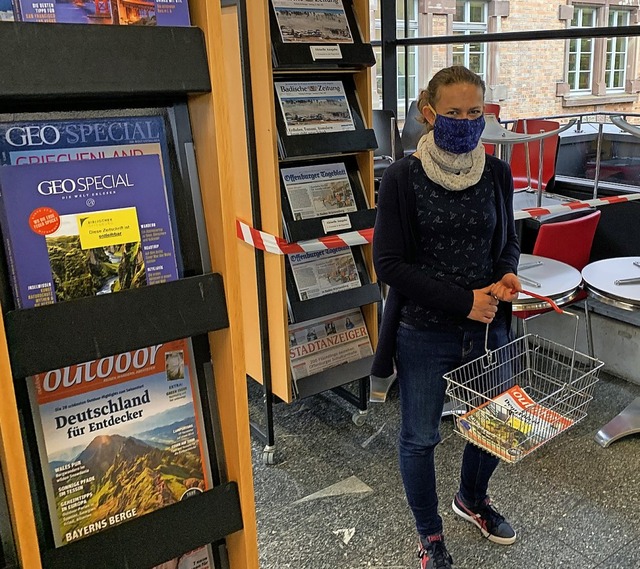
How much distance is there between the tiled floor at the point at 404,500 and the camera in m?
2.11

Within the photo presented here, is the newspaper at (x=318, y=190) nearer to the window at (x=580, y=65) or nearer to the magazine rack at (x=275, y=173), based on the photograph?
the magazine rack at (x=275, y=173)

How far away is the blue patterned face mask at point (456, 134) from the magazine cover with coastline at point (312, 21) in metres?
0.96

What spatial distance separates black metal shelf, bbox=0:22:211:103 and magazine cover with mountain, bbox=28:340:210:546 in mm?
405

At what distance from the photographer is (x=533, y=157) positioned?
4438mm

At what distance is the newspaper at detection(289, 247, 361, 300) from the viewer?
8.80 feet

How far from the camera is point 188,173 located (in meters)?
1.05

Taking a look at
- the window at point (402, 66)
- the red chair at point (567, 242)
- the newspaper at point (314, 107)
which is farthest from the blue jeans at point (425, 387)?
the window at point (402, 66)

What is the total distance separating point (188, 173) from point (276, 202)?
1.41 meters

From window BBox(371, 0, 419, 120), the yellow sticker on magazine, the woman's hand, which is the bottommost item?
the woman's hand

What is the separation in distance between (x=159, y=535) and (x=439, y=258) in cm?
105

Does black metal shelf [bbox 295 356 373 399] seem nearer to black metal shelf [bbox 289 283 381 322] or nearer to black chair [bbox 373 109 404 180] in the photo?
black metal shelf [bbox 289 283 381 322]

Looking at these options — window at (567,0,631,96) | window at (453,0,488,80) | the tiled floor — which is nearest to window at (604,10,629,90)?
window at (567,0,631,96)

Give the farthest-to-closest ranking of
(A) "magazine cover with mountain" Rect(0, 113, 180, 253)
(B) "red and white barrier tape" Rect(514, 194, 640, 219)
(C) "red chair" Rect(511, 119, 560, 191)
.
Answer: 1. (C) "red chair" Rect(511, 119, 560, 191)
2. (B) "red and white barrier tape" Rect(514, 194, 640, 219)
3. (A) "magazine cover with mountain" Rect(0, 113, 180, 253)

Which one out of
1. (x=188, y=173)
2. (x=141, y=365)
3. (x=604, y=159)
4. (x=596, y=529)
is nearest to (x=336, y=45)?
(x=188, y=173)
